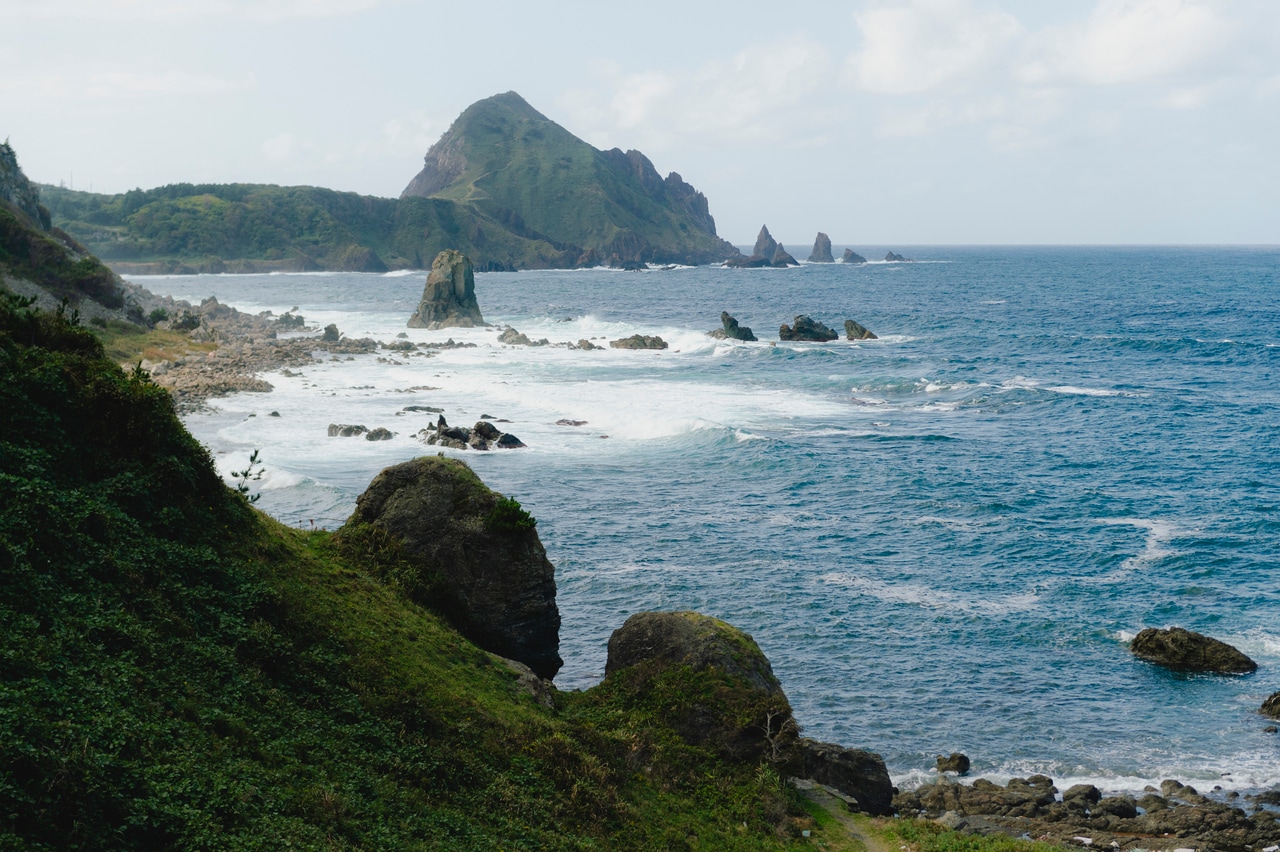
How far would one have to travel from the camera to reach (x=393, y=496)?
Answer: 18938 mm

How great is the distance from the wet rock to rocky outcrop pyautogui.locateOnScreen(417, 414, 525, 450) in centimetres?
2866

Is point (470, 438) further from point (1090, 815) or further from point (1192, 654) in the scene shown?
point (1090, 815)

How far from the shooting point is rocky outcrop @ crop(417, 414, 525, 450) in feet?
149

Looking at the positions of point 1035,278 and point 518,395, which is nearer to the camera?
point 518,395

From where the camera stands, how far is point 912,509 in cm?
3766

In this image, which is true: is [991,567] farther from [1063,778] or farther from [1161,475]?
[1161,475]

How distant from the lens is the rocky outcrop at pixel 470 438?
45.3 meters

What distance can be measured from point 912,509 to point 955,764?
56.6 ft

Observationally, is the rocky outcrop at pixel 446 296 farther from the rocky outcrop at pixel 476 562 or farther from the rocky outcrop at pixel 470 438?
the rocky outcrop at pixel 476 562

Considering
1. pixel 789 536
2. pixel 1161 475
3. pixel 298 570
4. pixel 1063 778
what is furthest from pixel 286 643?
pixel 1161 475

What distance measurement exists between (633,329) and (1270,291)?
10985 centimetres

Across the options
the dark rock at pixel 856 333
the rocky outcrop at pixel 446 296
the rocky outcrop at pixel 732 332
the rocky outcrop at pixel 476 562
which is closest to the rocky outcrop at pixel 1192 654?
the rocky outcrop at pixel 476 562

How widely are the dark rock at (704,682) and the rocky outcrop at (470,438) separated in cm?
2765

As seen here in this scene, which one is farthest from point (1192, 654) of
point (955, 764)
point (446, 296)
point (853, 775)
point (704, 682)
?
point (446, 296)
